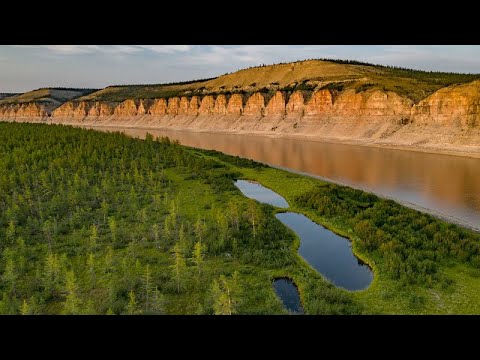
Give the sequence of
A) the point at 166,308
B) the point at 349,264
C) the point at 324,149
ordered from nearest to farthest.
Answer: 1. the point at 166,308
2. the point at 349,264
3. the point at 324,149

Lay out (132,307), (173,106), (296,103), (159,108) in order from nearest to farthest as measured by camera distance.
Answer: (132,307), (296,103), (173,106), (159,108)

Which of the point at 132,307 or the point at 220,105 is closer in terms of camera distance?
the point at 132,307

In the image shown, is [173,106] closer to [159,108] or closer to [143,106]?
[159,108]

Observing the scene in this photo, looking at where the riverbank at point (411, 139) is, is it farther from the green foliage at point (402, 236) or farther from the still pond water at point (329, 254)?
the still pond water at point (329, 254)

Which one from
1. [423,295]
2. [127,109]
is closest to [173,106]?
[127,109]

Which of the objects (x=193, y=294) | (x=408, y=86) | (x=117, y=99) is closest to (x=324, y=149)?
(x=408, y=86)

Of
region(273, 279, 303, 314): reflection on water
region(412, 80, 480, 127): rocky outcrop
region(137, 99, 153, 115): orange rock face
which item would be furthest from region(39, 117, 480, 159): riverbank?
region(137, 99, 153, 115): orange rock face

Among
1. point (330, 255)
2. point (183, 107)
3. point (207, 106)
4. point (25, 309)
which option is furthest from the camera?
point (183, 107)
